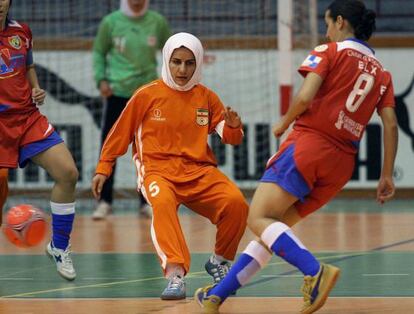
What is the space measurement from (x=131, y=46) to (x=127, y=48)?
0.15 feet

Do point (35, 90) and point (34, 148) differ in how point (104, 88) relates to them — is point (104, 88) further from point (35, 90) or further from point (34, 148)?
point (34, 148)

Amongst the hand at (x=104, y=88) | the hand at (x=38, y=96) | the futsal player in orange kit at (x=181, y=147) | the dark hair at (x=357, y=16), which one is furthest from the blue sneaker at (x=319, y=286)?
the hand at (x=104, y=88)

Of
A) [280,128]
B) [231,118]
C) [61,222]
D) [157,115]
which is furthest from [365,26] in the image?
[61,222]

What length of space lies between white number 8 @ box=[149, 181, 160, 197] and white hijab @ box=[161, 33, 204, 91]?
2.18 feet

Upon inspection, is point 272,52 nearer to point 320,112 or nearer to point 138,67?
point 138,67

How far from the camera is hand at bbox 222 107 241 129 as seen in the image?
685cm

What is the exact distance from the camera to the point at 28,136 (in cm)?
768

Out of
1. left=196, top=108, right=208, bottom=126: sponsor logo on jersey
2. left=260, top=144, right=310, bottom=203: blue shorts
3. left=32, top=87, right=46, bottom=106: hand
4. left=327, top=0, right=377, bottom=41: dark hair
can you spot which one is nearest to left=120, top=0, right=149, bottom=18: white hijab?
left=32, top=87, right=46, bottom=106: hand

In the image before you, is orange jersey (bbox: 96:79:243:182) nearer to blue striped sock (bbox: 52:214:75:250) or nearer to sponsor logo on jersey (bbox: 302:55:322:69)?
blue striped sock (bbox: 52:214:75:250)

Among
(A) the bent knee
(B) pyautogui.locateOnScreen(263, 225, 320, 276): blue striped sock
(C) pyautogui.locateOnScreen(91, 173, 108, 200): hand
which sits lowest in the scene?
(B) pyautogui.locateOnScreen(263, 225, 320, 276): blue striped sock

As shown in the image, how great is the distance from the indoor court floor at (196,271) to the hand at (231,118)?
995mm

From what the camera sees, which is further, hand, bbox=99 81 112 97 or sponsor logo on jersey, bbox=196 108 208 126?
hand, bbox=99 81 112 97

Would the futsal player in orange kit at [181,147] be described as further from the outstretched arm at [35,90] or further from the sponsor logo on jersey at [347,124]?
the sponsor logo on jersey at [347,124]

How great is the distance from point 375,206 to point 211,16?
341 cm
